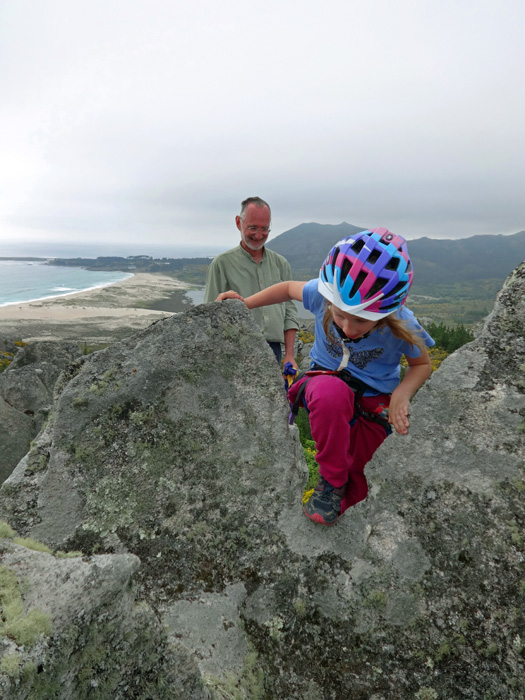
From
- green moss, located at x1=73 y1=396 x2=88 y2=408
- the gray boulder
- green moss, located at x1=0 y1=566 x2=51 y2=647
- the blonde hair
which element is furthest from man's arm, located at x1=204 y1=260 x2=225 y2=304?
green moss, located at x1=0 y1=566 x2=51 y2=647

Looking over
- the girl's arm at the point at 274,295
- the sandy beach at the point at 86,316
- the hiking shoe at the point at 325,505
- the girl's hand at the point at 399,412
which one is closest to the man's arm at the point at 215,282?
the girl's arm at the point at 274,295

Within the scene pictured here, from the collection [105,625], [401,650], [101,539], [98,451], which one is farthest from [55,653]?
[401,650]

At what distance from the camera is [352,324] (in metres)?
3.40

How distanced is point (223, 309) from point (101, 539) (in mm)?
2170

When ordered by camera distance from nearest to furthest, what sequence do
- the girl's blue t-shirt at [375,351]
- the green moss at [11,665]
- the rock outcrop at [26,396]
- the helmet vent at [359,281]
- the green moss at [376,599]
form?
1. the green moss at [11,665]
2. the green moss at [376,599]
3. the helmet vent at [359,281]
4. the girl's blue t-shirt at [375,351]
5. the rock outcrop at [26,396]

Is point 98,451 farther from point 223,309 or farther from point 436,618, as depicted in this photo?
point 436,618

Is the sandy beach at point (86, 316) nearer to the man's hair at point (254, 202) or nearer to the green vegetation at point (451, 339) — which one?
the green vegetation at point (451, 339)

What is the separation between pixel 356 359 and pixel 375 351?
0.18m

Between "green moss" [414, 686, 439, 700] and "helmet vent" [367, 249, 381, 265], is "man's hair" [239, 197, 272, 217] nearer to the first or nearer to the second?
"helmet vent" [367, 249, 381, 265]

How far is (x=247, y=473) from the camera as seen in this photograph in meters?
3.41

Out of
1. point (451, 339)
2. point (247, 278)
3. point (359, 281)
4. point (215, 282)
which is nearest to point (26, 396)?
point (215, 282)

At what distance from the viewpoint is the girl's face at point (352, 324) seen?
11.1ft

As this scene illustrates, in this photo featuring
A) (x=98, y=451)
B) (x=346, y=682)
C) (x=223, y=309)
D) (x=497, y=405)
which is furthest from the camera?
(x=223, y=309)

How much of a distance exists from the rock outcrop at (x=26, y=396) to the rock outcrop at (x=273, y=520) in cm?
508
